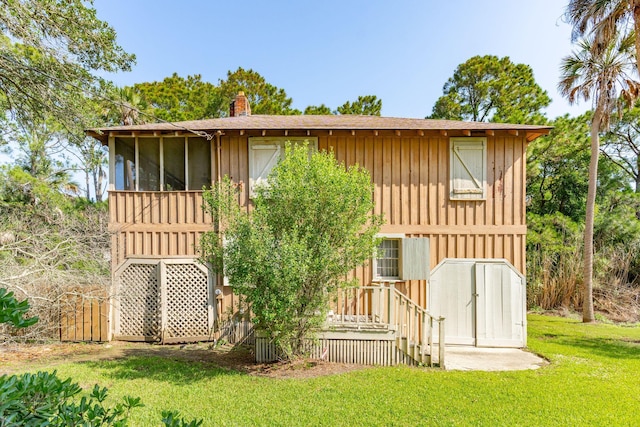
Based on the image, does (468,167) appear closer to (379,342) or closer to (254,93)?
(379,342)

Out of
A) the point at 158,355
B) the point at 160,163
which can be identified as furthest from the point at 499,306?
the point at 160,163

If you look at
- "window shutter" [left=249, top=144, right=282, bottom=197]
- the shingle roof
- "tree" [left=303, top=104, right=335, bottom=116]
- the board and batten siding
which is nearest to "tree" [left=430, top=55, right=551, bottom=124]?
"tree" [left=303, top=104, right=335, bottom=116]

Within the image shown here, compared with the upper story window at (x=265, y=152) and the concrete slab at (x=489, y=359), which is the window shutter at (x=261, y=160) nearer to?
the upper story window at (x=265, y=152)

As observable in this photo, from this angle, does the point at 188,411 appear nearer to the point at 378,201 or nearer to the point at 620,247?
the point at 378,201

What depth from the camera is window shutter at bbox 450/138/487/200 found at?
26.8ft

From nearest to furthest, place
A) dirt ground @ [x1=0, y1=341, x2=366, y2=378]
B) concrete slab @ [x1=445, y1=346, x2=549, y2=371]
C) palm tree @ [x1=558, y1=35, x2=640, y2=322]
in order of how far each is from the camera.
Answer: dirt ground @ [x1=0, y1=341, x2=366, y2=378], concrete slab @ [x1=445, y1=346, x2=549, y2=371], palm tree @ [x1=558, y1=35, x2=640, y2=322]

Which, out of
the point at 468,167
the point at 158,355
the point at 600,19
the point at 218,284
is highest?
the point at 600,19

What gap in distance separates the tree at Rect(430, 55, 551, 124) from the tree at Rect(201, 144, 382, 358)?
14.0m

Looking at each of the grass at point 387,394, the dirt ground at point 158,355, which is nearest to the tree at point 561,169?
the grass at point 387,394

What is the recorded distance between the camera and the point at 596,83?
10422 millimetres

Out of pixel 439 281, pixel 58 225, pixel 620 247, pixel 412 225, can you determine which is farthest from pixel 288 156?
pixel 620 247

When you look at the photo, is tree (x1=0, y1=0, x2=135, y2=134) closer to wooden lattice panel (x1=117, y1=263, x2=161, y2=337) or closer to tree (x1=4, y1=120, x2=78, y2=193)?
wooden lattice panel (x1=117, y1=263, x2=161, y2=337)

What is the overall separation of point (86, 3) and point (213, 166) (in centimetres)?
399

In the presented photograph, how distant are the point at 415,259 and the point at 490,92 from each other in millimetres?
14388
